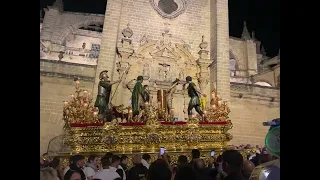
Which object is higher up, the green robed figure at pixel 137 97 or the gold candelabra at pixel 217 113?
the green robed figure at pixel 137 97

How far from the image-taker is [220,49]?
1191 centimetres

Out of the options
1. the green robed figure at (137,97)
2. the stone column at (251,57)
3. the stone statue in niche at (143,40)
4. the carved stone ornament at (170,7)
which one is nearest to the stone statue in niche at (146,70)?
the stone statue in niche at (143,40)

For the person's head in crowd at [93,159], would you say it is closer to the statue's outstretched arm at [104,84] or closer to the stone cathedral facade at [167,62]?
the statue's outstretched arm at [104,84]

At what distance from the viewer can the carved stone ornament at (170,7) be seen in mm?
12098

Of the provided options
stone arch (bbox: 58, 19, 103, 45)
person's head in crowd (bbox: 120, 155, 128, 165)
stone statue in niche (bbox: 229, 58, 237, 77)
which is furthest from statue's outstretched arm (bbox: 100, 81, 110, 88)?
stone statue in niche (bbox: 229, 58, 237, 77)

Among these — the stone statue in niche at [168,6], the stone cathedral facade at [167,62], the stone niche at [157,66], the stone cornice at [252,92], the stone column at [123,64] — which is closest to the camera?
the stone cathedral facade at [167,62]

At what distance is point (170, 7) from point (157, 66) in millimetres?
2696

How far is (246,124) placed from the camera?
1139cm

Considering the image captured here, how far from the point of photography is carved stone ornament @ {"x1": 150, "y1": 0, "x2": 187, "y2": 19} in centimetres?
1210

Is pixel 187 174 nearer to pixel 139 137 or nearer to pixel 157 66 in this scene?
pixel 139 137

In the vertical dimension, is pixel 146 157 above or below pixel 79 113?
below

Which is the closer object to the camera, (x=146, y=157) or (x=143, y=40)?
(x=146, y=157)

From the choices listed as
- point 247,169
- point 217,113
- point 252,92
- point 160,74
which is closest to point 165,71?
point 160,74
